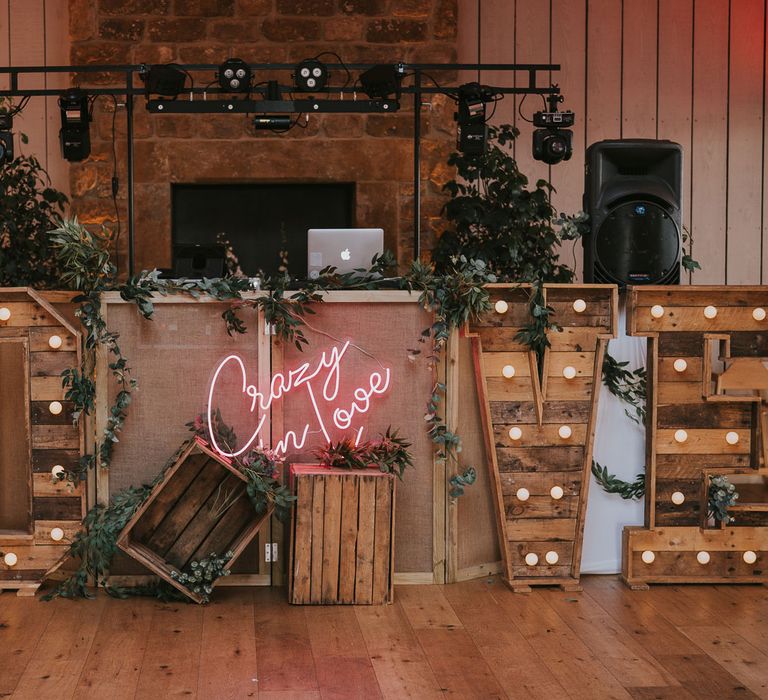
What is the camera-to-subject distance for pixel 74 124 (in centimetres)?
546

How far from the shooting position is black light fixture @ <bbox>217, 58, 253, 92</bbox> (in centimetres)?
546

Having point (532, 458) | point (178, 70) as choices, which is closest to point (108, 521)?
point (532, 458)

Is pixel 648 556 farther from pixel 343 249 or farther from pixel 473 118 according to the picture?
pixel 473 118

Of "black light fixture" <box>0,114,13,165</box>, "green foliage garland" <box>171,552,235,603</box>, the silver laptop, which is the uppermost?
"black light fixture" <box>0,114,13,165</box>

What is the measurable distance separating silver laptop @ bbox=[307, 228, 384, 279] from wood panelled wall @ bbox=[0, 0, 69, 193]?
270cm

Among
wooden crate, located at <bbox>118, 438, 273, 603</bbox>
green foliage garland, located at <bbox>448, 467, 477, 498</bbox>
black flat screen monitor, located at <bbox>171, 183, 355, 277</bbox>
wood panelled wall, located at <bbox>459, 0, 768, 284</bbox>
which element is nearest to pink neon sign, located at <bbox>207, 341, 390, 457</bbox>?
wooden crate, located at <bbox>118, 438, 273, 603</bbox>

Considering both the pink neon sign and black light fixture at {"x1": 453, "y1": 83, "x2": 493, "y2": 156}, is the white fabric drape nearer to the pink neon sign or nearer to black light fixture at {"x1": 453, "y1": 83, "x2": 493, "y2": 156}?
the pink neon sign

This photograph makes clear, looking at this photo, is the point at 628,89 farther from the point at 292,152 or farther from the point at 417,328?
the point at 417,328

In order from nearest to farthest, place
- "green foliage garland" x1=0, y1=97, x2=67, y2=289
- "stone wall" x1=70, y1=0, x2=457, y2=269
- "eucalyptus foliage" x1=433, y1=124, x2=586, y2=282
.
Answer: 1. "green foliage garland" x1=0, y1=97, x2=67, y2=289
2. "eucalyptus foliage" x1=433, y1=124, x2=586, y2=282
3. "stone wall" x1=70, y1=0, x2=457, y2=269

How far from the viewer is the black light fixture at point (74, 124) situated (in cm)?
543

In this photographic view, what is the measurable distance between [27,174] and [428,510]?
3.07 m

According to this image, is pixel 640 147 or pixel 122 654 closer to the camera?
pixel 122 654

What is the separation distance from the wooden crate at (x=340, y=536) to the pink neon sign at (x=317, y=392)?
274mm

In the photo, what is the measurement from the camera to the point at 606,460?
443 cm
